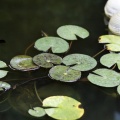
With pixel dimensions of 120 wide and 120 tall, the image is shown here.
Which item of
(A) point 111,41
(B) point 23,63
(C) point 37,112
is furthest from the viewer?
(A) point 111,41

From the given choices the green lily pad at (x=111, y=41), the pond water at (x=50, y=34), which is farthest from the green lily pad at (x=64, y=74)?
the green lily pad at (x=111, y=41)

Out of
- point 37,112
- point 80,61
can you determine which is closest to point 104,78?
point 80,61

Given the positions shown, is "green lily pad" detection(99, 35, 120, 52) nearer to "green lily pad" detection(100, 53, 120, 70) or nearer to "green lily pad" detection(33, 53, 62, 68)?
"green lily pad" detection(100, 53, 120, 70)

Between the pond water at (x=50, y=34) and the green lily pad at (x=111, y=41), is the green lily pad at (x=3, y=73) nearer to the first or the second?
the pond water at (x=50, y=34)

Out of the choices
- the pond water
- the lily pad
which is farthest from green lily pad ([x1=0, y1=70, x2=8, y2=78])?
the lily pad

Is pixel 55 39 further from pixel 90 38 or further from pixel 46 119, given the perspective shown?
pixel 46 119

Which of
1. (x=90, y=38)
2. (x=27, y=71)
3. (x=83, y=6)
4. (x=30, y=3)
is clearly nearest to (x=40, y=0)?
(x=30, y=3)

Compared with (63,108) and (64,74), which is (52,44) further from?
(63,108)
